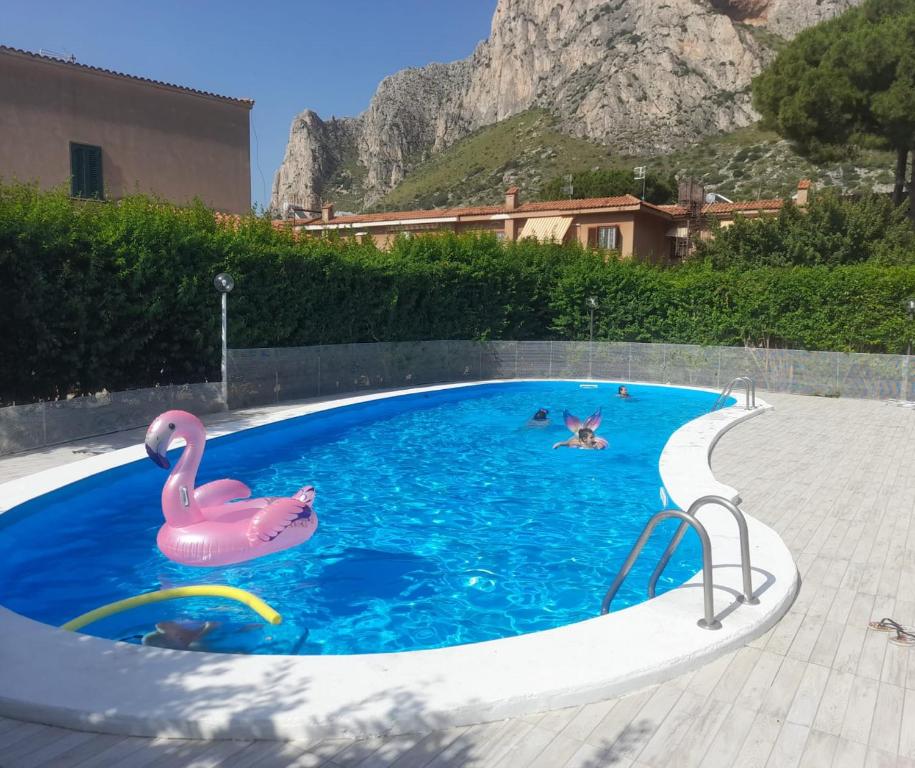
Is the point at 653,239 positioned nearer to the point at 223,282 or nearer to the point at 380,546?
the point at 223,282

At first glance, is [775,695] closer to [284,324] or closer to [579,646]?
[579,646]

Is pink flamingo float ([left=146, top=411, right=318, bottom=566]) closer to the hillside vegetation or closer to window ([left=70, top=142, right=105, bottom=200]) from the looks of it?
window ([left=70, top=142, right=105, bottom=200])

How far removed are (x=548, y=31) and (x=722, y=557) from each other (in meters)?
134

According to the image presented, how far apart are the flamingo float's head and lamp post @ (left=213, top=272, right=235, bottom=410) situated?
22.6ft

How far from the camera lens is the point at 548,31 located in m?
122

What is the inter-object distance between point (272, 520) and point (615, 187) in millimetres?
55851

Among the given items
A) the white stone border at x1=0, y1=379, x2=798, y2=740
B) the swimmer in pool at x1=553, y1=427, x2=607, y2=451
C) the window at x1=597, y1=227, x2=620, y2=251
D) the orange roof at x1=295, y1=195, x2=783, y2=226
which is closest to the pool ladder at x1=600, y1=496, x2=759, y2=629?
the white stone border at x1=0, y1=379, x2=798, y2=740

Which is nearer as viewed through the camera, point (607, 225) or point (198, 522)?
point (198, 522)

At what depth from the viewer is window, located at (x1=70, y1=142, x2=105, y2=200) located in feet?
69.6

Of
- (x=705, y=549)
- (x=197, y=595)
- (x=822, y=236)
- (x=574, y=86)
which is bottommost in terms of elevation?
(x=197, y=595)

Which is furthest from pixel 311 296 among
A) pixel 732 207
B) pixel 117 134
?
pixel 732 207

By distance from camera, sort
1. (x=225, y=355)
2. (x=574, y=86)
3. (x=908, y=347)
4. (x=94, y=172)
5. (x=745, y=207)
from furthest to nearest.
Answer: (x=574, y=86) < (x=745, y=207) < (x=94, y=172) < (x=908, y=347) < (x=225, y=355)

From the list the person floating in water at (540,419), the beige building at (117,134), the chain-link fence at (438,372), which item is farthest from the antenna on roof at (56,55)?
the person floating in water at (540,419)

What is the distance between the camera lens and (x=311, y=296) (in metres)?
17.9
